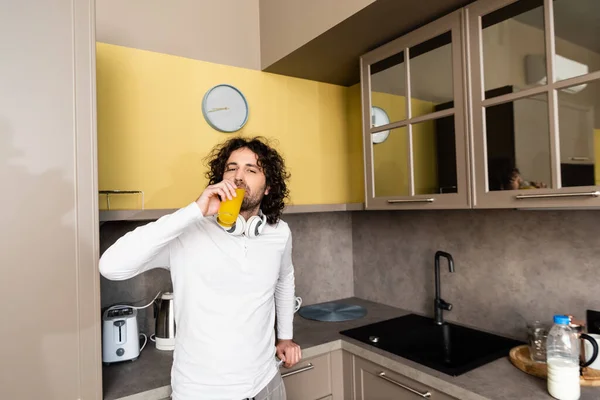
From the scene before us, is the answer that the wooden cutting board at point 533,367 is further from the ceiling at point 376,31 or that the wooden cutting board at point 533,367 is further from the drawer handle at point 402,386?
the ceiling at point 376,31

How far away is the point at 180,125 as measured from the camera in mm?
1996

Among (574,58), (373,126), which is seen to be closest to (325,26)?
(373,126)

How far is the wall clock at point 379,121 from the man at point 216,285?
0.72m

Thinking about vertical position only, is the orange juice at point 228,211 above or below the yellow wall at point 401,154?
below

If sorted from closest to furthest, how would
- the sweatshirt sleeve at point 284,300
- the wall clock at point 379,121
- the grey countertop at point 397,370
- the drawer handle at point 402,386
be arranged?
the grey countertop at point 397,370
the drawer handle at point 402,386
the sweatshirt sleeve at point 284,300
the wall clock at point 379,121

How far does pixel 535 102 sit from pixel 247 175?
3.54 ft

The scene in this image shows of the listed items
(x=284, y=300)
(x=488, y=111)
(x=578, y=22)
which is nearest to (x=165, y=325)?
(x=284, y=300)

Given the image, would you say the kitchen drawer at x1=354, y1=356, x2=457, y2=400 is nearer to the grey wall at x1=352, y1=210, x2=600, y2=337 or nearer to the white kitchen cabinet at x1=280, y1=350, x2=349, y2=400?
the white kitchen cabinet at x1=280, y1=350, x2=349, y2=400

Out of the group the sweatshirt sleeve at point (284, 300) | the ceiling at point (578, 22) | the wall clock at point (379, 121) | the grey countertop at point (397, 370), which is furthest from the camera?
the wall clock at point (379, 121)

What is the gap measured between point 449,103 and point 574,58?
0.47m

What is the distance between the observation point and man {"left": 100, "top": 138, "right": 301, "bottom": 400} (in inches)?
49.8

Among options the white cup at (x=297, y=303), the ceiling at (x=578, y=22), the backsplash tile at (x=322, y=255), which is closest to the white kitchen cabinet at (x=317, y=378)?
the white cup at (x=297, y=303)

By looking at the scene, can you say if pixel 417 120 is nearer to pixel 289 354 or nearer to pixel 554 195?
pixel 554 195

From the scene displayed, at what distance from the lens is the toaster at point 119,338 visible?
169cm
